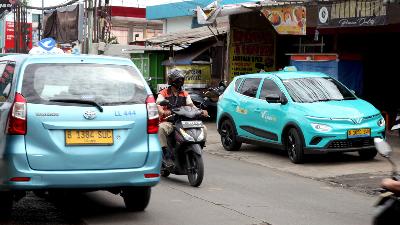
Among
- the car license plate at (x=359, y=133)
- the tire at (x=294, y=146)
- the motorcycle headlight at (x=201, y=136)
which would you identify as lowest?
the tire at (x=294, y=146)

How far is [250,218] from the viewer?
7301 mm

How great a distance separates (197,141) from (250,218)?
218 cm

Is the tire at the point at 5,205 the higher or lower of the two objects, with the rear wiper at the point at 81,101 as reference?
lower

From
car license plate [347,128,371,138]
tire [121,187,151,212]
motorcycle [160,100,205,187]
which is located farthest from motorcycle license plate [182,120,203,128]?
car license plate [347,128,371,138]

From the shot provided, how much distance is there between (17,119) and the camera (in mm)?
6340

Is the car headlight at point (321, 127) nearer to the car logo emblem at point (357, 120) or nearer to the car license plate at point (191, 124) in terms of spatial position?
the car logo emblem at point (357, 120)

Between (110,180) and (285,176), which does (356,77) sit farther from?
(110,180)

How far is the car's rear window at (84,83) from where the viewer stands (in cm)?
657

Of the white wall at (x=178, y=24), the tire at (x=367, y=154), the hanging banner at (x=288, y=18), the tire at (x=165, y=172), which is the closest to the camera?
the tire at (x=165, y=172)

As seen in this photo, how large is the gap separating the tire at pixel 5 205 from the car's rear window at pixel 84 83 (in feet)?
3.58

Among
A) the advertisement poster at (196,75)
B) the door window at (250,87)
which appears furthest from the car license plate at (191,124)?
the advertisement poster at (196,75)

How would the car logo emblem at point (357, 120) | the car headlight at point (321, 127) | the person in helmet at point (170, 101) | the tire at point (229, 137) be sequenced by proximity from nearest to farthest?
the person in helmet at point (170, 101) → the car headlight at point (321, 127) → the car logo emblem at point (357, 120) → the tire at point (229, 137)

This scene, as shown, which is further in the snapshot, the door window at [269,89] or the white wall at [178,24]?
the white wall at [178,24]

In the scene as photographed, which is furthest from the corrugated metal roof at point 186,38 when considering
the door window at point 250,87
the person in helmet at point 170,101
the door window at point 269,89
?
the person in helmet at point 170,101
